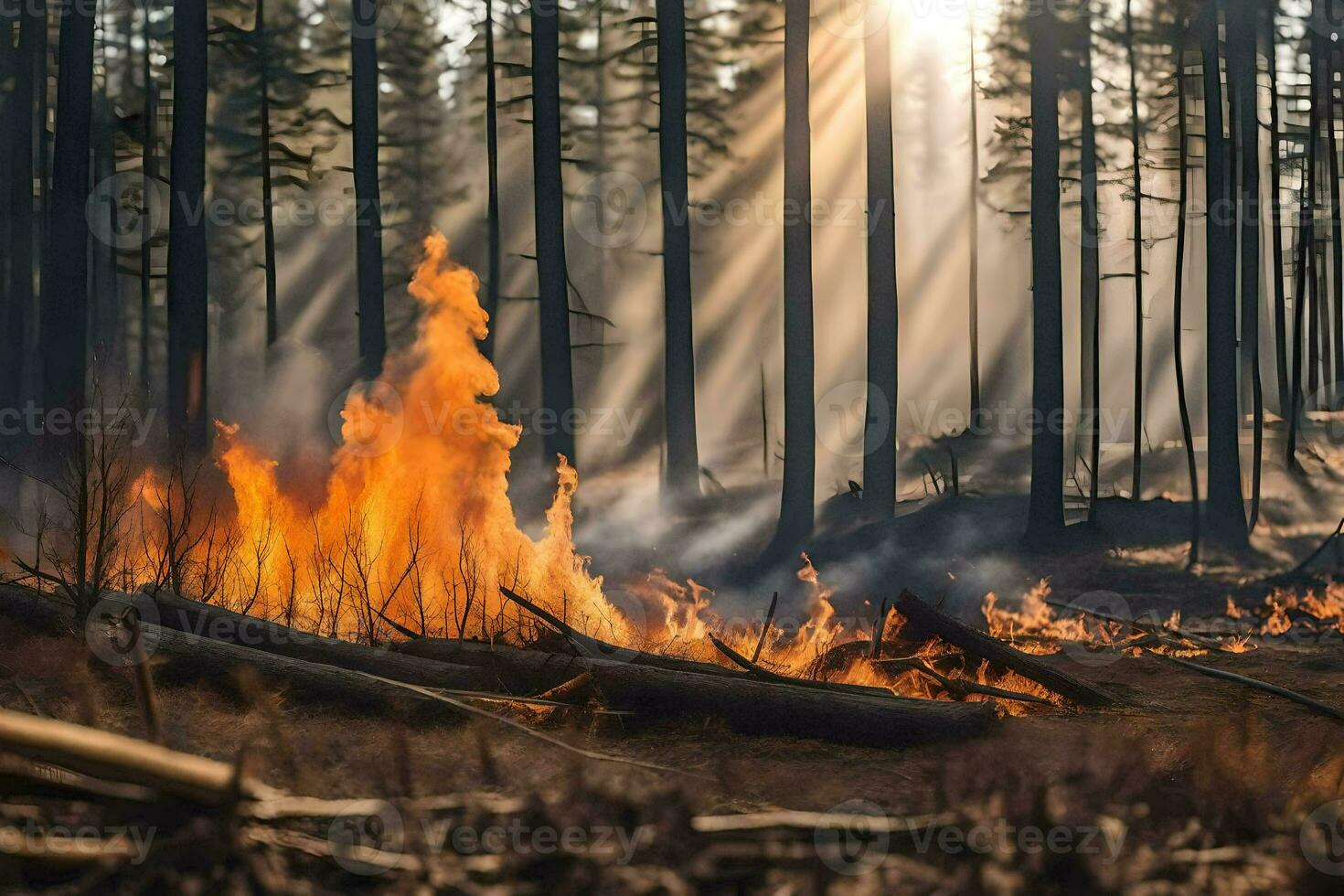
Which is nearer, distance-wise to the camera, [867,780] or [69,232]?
[867,780]

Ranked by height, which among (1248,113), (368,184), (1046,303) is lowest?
(1046,303)

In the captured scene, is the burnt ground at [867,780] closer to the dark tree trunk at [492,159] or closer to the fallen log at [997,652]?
the fallen log at [997,652]

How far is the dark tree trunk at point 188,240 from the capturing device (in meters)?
14.5

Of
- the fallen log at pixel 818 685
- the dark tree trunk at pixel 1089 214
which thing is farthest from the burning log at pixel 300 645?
the dark tree trunk at pixel 1089 214

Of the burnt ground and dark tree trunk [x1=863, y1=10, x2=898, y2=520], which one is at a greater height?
dark tree trunk [x1=863, y1=10, x2=898, y2=520]

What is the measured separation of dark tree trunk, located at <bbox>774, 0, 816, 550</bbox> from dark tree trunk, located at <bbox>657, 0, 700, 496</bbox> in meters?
1.78

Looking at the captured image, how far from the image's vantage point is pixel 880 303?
17.0 metres

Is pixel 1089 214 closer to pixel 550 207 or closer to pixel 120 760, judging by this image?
pixel 550 207

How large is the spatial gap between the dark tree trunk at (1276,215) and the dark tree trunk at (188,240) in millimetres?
15058

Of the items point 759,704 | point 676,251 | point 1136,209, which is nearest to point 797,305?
point 676,251

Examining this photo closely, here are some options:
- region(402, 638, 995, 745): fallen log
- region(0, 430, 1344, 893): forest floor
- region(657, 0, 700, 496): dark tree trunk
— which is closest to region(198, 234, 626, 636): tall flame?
region(402, 638, 995, 745): fallen log

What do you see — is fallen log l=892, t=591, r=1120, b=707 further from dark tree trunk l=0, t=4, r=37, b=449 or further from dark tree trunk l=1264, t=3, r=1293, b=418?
dark tree trunk l=0, t=4, r=37, b=449

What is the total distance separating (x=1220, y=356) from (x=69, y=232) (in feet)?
58.4

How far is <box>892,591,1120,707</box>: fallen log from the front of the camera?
25.6 feet
